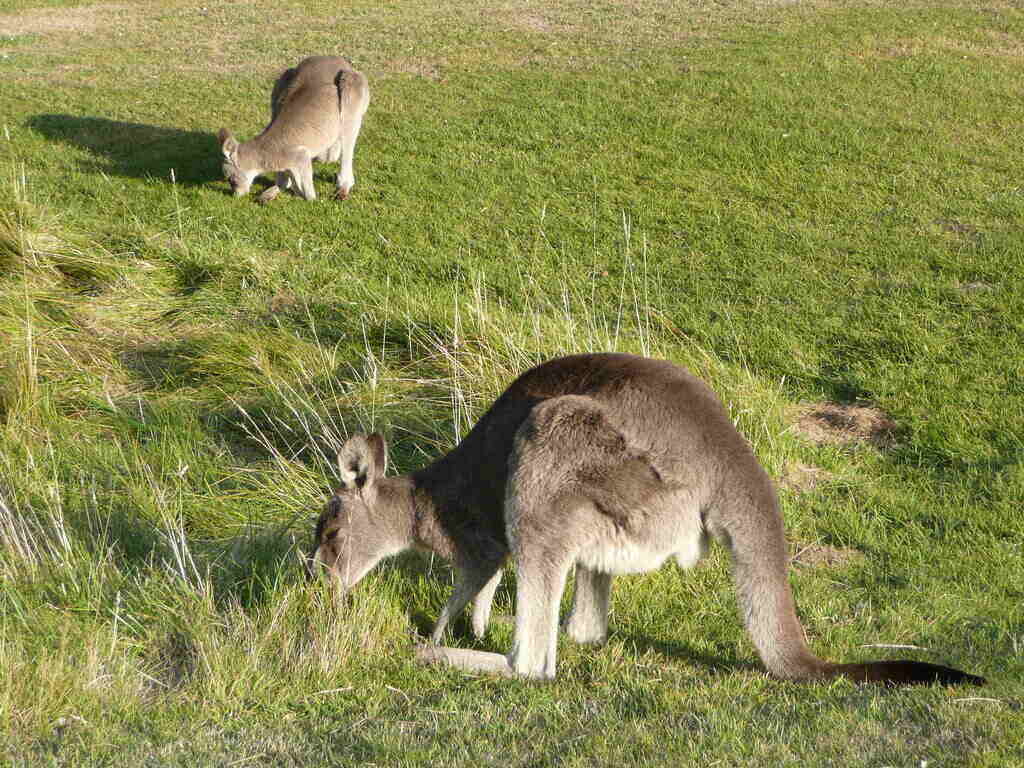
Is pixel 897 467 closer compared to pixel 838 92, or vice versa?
pixel 897 467

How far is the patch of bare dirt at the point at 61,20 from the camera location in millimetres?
19438

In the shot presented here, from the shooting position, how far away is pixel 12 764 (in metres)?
3.96

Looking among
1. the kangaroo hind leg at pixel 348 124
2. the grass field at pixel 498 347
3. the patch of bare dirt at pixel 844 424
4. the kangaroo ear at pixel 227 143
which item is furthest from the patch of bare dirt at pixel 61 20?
the patch of bare dirt at pixel 844 424

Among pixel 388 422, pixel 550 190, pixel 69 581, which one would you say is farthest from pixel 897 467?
pixel 550 190

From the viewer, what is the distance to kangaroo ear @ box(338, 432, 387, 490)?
5160mm

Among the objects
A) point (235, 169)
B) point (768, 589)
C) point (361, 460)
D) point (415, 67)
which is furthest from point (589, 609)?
point (415, 67)

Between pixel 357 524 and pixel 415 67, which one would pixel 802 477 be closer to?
pixel 357 524

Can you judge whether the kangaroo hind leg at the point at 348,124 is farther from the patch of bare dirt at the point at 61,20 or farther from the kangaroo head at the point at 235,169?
the patch of bare dirt at the point at 61,20

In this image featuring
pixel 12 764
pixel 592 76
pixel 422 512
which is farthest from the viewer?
pixel 592 76

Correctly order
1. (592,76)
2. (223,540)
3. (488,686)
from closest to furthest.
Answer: (488,686) < (223,540) < (592,76)

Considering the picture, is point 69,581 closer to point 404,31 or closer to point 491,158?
point 491,158

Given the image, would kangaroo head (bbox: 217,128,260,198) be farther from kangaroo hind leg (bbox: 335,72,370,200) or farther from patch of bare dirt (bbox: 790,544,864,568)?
patch of bare dirt (bbox: 790,544,864,568)

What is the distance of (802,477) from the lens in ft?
22.9

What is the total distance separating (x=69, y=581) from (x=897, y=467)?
4961mm
